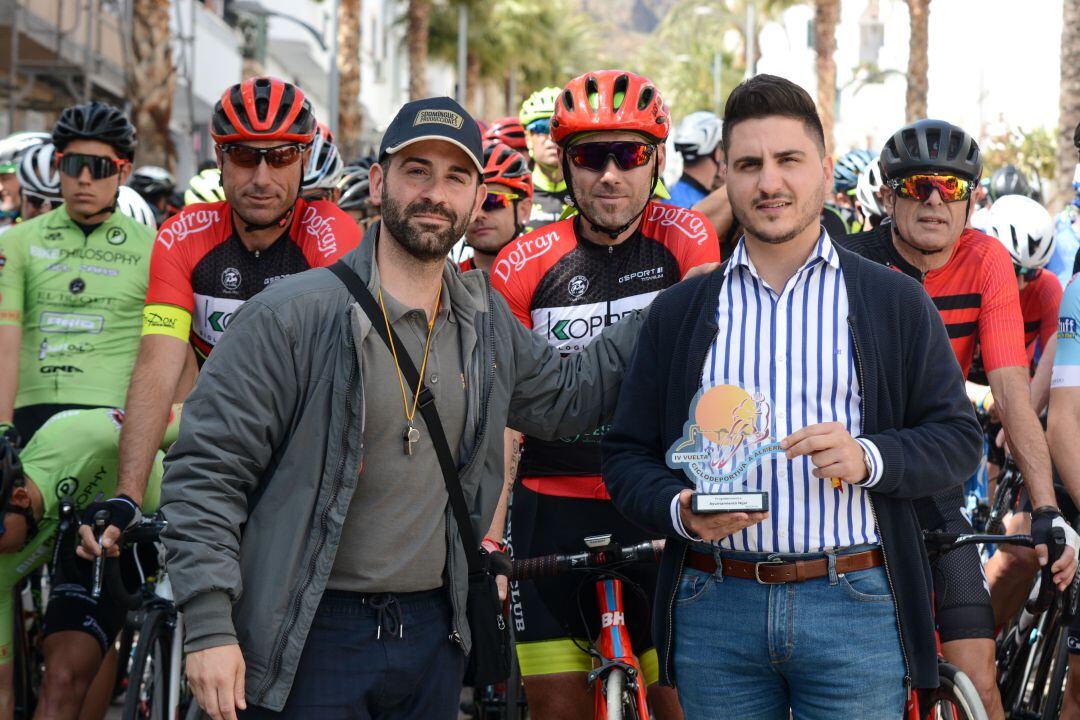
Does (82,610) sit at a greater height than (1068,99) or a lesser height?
lesser

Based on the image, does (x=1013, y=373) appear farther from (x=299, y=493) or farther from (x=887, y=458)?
(x=299, y=493)

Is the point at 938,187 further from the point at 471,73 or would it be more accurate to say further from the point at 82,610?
the point at 471,73

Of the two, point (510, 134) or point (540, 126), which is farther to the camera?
point (540, 126)

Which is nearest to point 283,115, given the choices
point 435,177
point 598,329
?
point 598,329

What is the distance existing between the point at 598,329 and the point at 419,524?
58.3 inches

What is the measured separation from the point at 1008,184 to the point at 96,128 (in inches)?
299

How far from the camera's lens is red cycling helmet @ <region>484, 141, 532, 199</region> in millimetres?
7378

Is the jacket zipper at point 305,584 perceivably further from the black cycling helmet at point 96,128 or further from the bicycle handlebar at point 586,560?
the black cycling helmet at point 96,128

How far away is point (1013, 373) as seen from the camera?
5273 millimetres

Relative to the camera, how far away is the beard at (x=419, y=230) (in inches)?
156

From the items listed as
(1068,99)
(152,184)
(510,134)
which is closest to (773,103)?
(510,134)

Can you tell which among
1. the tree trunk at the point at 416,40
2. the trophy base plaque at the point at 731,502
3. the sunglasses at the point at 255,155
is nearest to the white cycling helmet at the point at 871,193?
the sunglasses at the point at 255,155

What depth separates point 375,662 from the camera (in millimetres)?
3826

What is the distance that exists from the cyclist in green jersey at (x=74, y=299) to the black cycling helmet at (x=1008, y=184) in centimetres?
734
